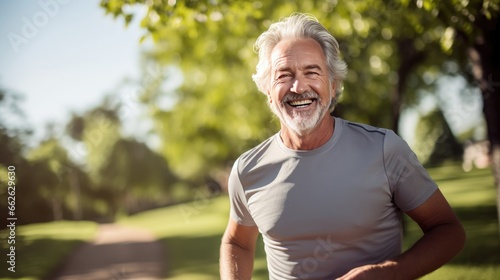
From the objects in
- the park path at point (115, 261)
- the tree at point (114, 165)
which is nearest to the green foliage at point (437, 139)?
the tree at point (114, 165)

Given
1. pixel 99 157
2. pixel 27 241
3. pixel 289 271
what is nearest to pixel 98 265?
pixel 27 241

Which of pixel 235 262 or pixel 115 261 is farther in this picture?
pixel 115 261

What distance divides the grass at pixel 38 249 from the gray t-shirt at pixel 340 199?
7.11m

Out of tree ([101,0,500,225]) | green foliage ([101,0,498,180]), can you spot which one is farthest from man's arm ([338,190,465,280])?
tree ([101,0,500,225])

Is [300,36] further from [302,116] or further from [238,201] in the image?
[238,201]

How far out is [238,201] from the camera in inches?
103

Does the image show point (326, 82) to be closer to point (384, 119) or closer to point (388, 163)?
point (388, 163)

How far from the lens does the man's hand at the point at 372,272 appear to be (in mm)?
2170

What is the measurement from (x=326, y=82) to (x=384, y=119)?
15821 mm

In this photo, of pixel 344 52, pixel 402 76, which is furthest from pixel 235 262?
pixel 402 76

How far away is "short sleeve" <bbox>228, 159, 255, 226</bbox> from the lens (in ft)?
8.51

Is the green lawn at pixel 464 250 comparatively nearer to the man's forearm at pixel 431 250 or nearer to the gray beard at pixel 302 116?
the man's forearm at pixel 431 250

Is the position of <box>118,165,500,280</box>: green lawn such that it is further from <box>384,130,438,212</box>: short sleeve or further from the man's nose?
the man's nose

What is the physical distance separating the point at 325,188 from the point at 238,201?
19.8 inches
